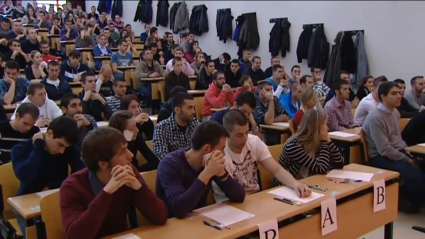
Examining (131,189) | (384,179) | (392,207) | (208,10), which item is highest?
(208,10)

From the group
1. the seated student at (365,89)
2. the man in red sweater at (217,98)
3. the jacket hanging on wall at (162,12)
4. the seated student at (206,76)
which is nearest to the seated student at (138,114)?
the man in red sweater at (217,98)

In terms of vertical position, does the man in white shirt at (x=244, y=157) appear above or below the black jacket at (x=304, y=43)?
below

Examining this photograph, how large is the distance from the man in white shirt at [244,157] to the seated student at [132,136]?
34.5 inches

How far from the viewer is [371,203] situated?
2.64 meters

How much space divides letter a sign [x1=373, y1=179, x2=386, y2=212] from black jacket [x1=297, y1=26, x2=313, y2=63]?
674cm

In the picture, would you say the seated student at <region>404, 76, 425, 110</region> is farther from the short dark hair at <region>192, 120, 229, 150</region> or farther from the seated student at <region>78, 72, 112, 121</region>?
the short dark hair at <region>192, 120, 229, 150</region>

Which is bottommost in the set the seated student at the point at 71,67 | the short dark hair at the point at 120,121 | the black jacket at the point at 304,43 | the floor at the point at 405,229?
the floor at the point at 405,229

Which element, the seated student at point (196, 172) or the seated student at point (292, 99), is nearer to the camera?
the seated student at point (196, 172)

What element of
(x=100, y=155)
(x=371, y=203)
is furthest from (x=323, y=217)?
(x=100, y=155)

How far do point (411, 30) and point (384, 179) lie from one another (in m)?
5.69

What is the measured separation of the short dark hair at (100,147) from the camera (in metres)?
1.82

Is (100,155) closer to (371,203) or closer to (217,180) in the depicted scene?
(217,180)

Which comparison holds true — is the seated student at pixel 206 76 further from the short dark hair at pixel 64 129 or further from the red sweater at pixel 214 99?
the short dark hair at pixel 64 129

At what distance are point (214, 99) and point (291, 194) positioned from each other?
3433 millimetres
